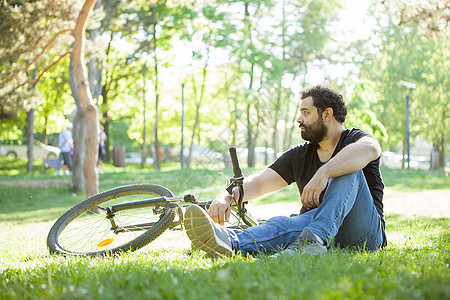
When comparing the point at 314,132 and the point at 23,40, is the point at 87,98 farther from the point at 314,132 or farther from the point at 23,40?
the point at 314,132

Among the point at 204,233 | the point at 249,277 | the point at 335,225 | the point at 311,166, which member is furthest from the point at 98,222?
the point at 249,277

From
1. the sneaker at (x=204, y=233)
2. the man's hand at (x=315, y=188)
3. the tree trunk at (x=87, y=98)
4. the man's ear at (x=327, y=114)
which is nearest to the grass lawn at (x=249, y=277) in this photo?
the sneaker at (x=204, y=233)

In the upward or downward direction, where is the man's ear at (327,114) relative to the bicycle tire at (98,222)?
upward

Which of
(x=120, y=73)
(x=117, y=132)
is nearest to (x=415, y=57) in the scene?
(x=120, y=73)

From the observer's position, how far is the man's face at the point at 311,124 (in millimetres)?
4084

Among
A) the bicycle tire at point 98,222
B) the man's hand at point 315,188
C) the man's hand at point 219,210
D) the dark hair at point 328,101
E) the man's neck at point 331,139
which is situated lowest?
the bicycle tire at point 98,222

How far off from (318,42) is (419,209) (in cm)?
1735

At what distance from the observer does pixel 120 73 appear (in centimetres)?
2897

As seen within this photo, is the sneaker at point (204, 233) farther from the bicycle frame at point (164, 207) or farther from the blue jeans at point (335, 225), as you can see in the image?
the bicycle frame at point (164, 207)

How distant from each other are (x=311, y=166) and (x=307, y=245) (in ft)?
3.21

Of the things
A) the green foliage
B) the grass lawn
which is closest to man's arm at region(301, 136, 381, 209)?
the grass lawn

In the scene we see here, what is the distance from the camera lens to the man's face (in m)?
4.08

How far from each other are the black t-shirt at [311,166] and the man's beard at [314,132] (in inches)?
5.7

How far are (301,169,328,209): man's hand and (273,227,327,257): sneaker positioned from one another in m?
0.35
